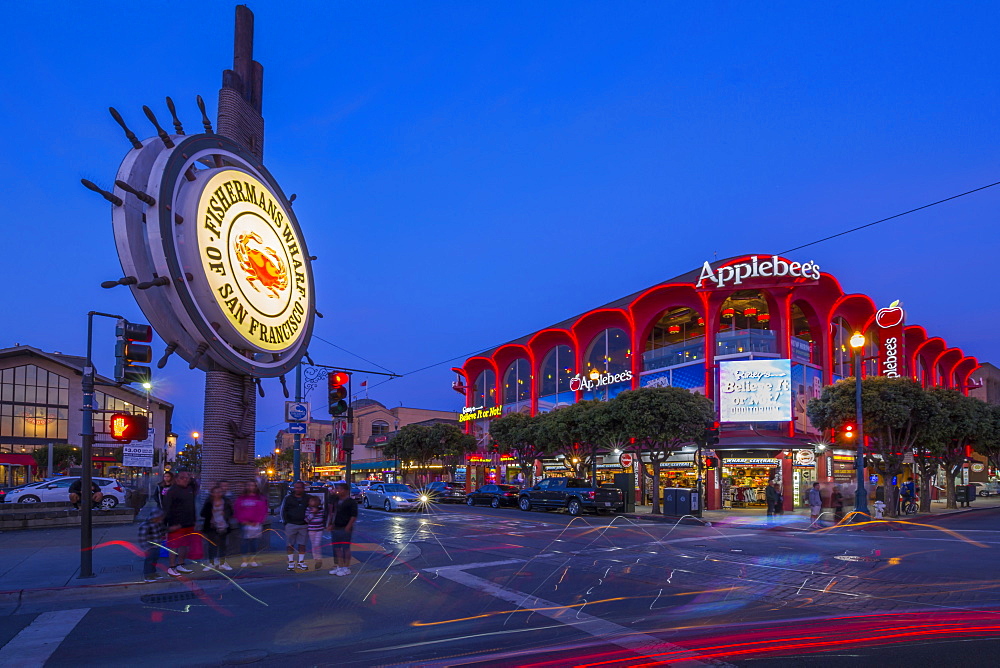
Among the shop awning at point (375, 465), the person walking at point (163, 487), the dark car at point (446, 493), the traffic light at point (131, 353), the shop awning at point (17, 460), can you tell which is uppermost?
the traffic light at point (131, 353)

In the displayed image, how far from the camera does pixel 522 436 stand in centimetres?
4656

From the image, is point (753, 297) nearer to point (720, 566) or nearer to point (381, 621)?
point (720, 566)

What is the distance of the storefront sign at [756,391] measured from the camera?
3972cm

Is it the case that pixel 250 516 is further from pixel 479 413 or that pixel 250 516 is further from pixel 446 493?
pixel 479 413

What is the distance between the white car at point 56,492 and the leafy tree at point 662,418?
23.4 meters

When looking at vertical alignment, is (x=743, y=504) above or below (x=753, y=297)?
below

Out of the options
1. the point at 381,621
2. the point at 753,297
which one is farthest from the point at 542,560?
the point at 753,297

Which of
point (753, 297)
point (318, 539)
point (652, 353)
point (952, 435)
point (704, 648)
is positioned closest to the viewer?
point (704, 648)

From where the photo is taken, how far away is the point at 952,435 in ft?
117

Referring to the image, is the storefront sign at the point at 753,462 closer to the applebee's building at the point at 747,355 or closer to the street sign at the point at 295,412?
the applebee's building at the point at 747,355

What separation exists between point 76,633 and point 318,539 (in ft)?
18.5

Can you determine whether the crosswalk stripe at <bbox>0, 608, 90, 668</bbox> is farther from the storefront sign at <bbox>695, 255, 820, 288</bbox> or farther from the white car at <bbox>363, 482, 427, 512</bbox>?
the storefront sign at <bbox>695, 255, 820, 288</bbox>

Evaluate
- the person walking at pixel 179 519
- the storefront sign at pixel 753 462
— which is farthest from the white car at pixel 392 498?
the person walking at pixel 179 519

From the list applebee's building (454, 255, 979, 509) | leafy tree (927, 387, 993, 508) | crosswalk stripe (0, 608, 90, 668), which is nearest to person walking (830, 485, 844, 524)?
applebee's building (454, 255, 979, 509)
